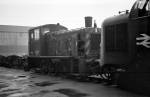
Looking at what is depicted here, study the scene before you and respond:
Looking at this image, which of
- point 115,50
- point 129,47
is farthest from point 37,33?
point 129,47

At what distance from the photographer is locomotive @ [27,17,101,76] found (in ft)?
43.2

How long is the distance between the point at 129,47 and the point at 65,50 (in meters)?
7.35

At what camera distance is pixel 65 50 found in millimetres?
15414

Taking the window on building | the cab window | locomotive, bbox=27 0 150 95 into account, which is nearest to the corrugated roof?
the window on building

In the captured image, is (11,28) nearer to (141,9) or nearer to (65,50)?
(65,50)

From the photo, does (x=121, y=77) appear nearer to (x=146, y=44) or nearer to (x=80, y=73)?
(x=146, y=44)

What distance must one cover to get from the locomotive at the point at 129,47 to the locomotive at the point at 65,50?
9.06 feet

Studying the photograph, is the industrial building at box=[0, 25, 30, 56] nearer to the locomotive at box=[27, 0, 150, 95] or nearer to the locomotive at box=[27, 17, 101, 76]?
the locomotive at box=[27, 17, 101, 76]

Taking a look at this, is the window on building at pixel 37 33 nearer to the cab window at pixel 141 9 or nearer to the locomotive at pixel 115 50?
the locomotive at pixel 115 50

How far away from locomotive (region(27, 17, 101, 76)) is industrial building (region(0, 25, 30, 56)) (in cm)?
4824

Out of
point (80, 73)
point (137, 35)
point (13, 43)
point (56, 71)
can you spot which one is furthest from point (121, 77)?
point (13, 43)

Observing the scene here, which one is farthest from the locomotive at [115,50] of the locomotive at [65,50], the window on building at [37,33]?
the window on building at [37,33]

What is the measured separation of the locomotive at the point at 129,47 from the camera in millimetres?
7859

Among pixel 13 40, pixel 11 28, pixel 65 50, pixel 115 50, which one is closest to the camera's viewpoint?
pixel 115 50
